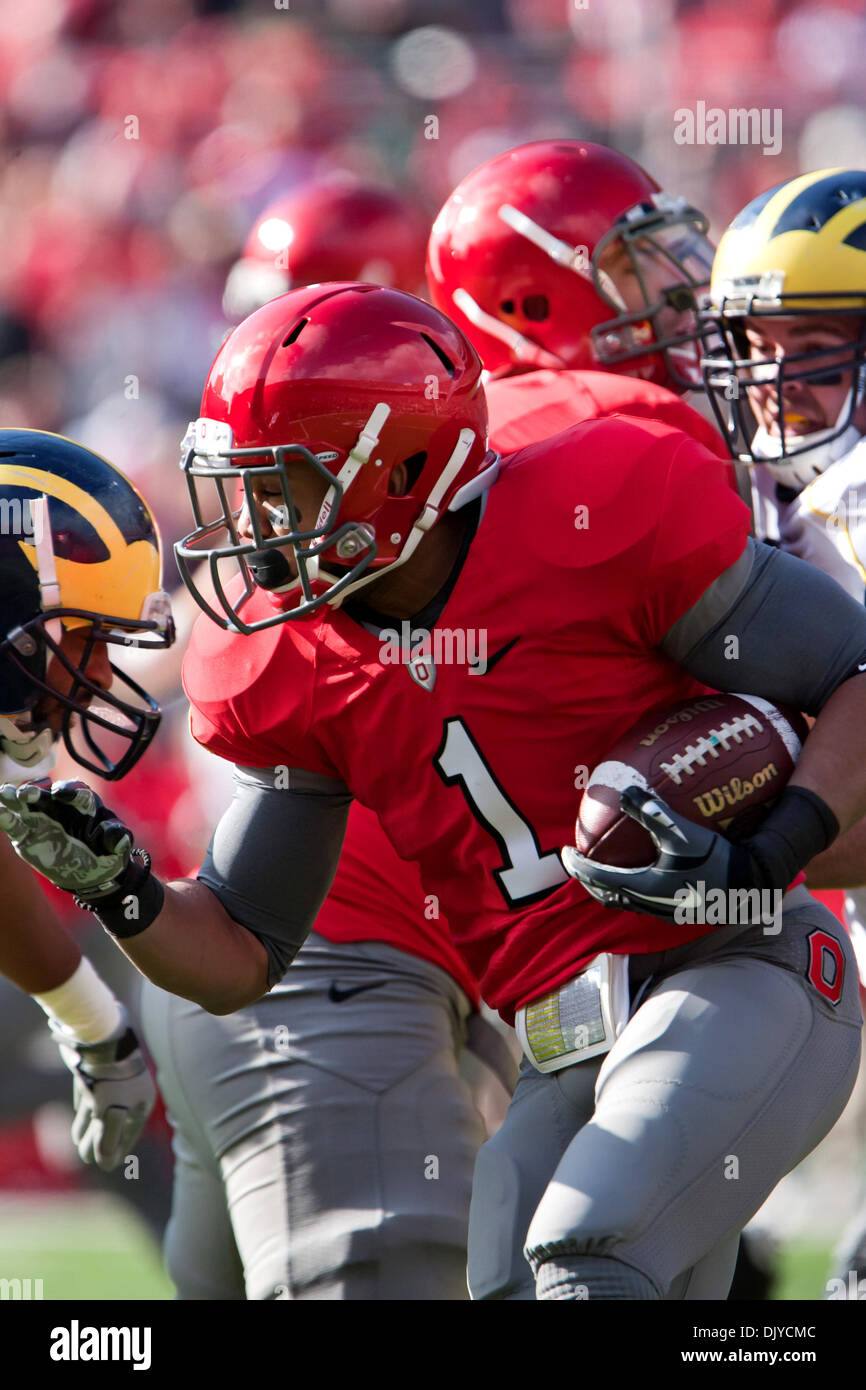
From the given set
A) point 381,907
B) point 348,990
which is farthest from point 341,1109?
point 381,907

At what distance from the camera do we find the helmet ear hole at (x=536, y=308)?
3.45 m

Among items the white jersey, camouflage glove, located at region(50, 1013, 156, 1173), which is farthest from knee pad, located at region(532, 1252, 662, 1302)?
camouflage glove, located at region(50, 1013, 156, 1173)

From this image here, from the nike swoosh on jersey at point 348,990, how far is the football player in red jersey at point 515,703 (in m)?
0.46

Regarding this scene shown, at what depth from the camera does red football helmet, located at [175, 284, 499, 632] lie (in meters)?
2.22

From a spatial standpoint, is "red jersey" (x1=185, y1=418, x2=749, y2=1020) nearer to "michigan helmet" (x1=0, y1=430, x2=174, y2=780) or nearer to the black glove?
the black glove

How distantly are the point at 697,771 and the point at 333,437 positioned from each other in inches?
25.1

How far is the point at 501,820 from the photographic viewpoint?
2.24 meters

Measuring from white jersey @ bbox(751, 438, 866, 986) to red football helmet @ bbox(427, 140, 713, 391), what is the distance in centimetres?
37

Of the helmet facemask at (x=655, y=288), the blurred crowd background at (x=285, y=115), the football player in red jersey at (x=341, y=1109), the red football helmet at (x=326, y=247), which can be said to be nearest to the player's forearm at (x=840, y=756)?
the football player in red jersey at (x=341, y=1109)

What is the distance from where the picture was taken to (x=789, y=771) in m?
2.18

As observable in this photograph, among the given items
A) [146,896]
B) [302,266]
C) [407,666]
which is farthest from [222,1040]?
[302,266]

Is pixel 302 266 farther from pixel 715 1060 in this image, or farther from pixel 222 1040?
pixel 715 1060

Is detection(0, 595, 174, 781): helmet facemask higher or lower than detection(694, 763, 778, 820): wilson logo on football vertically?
higher

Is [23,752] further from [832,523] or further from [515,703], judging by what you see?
[832,523]
